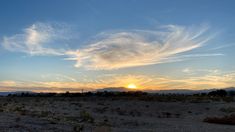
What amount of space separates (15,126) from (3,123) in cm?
140

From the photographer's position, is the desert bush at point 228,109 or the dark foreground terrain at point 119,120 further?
the desert bush at point 228,109

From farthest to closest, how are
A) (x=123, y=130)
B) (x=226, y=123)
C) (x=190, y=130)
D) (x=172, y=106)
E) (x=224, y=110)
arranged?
(x=172, y=106) → (x=224, y=110) → (x=226, y=123) → (x=190, y=130) → (x=123, y=130)

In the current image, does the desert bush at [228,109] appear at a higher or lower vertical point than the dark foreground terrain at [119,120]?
higher

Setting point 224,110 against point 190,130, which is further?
point 224,110

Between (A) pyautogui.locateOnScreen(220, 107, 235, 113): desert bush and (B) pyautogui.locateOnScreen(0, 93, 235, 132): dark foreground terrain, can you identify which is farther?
(A) pyautogui.locateOnScreen(220, 107, 235, 113): desert bush

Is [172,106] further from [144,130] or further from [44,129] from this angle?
[44,129]

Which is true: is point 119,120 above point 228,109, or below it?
below

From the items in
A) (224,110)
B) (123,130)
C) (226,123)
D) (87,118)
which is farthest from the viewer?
(224,110)

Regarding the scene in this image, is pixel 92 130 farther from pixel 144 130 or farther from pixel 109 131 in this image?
pixel 144 130

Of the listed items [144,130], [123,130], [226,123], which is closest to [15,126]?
[123,130]

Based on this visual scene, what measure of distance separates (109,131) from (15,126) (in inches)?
228

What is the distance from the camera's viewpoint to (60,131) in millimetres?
24781

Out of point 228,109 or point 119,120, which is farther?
point 228,109

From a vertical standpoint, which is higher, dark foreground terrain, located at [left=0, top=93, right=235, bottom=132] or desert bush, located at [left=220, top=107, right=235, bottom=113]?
desert bush, located at [left=220, top=107, right=235, bottom=113]
